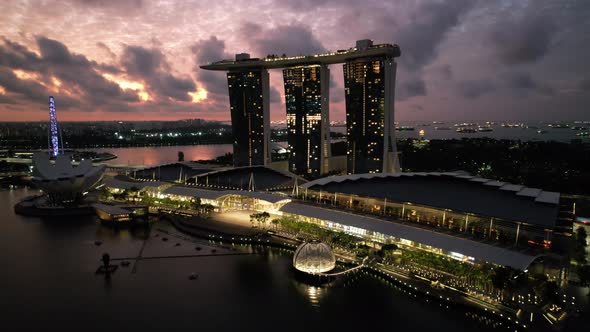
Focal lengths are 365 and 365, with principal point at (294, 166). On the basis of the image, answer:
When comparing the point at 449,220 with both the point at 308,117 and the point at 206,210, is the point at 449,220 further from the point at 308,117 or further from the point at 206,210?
the point at 308,117

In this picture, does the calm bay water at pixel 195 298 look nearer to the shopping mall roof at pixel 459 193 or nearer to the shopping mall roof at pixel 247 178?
the shopping mall roof at pixel 459 193

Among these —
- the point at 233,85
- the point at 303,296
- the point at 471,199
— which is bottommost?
the point at 303,296

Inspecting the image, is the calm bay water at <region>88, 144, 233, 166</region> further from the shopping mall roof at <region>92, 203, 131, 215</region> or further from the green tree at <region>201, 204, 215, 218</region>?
the green tree at <region>201, 204, 215, 218</region>

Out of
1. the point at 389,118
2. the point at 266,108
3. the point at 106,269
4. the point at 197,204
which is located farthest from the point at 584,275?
the point at 266,108

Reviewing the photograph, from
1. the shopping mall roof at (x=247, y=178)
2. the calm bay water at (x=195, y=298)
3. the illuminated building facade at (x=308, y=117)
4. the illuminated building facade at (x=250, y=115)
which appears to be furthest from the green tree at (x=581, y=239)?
the illuminated building facade at (x=250, y=115)

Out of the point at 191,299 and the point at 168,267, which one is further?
the point at 168,267

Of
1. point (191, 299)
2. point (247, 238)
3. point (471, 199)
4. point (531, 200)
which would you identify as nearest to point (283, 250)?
point (247, 238)

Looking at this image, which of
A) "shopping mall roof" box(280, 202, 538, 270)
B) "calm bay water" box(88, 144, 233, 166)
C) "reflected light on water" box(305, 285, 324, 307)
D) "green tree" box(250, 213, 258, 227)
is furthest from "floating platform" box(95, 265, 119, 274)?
"calm bay water" box(88, 144, 233, 166)

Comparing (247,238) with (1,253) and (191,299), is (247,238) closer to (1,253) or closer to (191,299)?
(191,299)
